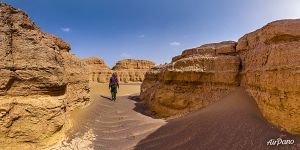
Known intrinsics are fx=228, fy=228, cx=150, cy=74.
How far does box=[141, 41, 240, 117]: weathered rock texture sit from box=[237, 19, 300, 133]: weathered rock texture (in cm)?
130

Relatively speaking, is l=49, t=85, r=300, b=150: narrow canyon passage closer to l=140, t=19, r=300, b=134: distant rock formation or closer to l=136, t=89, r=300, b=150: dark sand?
l=136, t=89, r=300, b=150: dark sand

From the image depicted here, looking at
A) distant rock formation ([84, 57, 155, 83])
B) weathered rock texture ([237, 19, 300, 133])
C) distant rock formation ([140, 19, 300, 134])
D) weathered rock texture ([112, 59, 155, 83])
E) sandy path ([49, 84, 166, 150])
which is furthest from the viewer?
weathered rock texture ([112, 59, 155, 83])

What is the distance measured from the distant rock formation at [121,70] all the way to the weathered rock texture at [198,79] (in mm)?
35499

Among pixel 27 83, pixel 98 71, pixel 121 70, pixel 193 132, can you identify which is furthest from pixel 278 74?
pixel 121 70

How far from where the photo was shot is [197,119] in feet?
21.4

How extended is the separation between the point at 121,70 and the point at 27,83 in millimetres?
47514

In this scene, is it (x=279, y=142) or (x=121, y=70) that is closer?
(x=279, y=142)

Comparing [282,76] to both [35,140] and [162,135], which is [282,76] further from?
[35,140]

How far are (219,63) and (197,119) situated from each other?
94.7 inches

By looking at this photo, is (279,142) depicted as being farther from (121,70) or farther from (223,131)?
(121,70)

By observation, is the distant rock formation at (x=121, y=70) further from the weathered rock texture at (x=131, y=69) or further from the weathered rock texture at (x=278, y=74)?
the weathered rock texture at (x=278, y=74)

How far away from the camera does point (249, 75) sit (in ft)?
20.3

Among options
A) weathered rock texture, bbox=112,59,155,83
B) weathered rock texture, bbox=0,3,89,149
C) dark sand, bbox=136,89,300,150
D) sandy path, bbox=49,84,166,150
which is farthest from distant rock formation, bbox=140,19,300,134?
weathered rock texture, bbox=112,59,155,83

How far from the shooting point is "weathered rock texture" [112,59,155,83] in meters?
49.5
